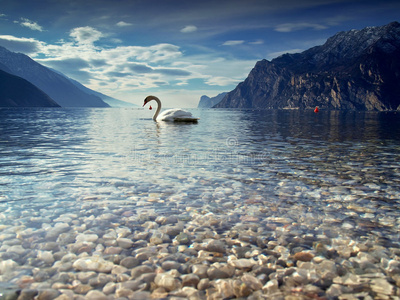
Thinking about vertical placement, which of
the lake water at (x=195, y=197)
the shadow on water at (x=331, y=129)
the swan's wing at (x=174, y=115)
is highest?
the swan's wing at (x=174, y=115)

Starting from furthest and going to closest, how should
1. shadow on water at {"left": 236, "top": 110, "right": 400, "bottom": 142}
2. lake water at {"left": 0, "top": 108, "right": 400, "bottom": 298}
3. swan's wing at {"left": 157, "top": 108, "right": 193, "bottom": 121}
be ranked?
swan's wing at {"left": 157, "top": 108, "right": 193, "bottom": 121}, shadow on water at {"left": 236, "top": 110, "right": 400, "bottom": 142}, lake water at {"left": 0, "top": 108, "right": 400, "bottom": 298}

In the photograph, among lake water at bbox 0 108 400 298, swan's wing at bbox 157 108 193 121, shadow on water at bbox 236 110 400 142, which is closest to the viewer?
lake water at bbox 0 108 400 298

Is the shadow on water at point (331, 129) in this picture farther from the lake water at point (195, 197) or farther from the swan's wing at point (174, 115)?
the lake water at point (195, 197)

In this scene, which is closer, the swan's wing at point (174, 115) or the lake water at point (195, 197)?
the lake water at point (195, 197)

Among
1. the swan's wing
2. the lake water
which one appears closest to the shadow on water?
the swan's wing

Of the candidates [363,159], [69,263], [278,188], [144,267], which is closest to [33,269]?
[69,263]

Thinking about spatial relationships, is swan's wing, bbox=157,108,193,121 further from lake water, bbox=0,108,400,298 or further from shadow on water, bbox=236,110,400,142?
lake water, bbox=0,108,400,298

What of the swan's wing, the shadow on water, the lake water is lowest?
the lake water

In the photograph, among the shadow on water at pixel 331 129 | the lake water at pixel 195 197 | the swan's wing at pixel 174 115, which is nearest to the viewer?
the lake water at pixel 195 197

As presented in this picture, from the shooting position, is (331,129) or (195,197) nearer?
(195,197)

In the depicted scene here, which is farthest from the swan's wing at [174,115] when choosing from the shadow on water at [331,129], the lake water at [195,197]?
the lake water at [195,197]

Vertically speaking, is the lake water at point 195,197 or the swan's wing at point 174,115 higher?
the swan's wing at point 174,115

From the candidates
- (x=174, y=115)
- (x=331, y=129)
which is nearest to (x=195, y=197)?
(x=331, y=129)

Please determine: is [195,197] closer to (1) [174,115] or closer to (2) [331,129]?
(2) [331,129]
